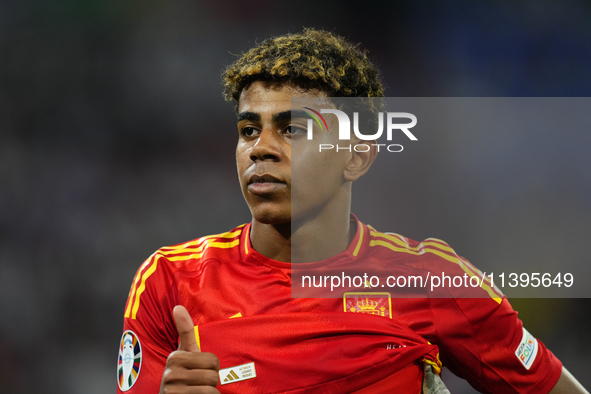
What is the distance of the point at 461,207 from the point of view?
189cm

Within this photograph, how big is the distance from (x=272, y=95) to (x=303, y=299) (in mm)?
658

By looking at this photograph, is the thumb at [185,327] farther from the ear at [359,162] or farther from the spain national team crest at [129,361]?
the ear at [359,162]

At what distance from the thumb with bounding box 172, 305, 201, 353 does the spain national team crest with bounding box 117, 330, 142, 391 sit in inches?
12.4

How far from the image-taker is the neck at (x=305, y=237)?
165cm

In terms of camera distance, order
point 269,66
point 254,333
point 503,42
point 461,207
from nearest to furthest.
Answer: point 254,333 → point 269,66 → point 461,207 → point 503,42

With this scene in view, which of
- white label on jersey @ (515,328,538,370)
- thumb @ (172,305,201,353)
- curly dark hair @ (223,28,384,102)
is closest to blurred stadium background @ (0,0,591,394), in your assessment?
curly dark hair @ (223,28,384,102)

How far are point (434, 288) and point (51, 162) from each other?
7.18 ft

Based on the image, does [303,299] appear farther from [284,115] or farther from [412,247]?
[284,115]

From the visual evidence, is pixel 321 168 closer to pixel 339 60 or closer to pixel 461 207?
pixel 339 60

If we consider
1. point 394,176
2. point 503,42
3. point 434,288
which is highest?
point 503,42

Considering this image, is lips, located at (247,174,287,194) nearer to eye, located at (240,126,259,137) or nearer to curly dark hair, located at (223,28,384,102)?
eye, located at (240,126,259,137)

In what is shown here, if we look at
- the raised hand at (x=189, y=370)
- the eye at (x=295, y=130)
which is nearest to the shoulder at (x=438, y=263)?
the eye at (x=295, y=130)

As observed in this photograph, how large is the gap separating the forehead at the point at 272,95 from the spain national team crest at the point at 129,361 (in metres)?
0.82

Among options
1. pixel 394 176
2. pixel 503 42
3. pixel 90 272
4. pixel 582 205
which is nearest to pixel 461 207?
pixel 394 176
